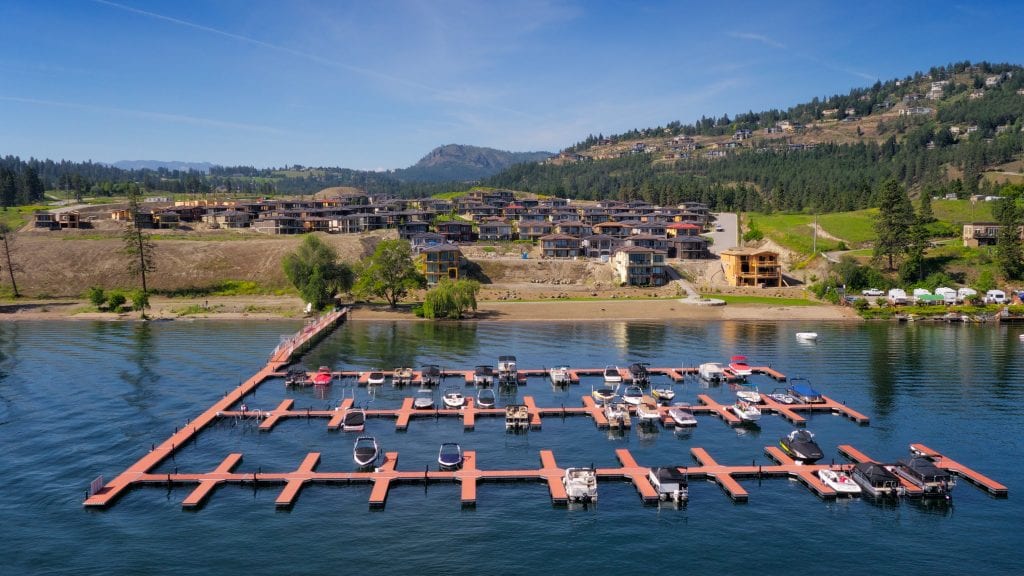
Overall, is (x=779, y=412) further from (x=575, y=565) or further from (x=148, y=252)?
(x=148, y=252)

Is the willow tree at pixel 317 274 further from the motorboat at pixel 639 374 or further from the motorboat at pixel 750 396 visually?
the motorboat at pixel 750 396

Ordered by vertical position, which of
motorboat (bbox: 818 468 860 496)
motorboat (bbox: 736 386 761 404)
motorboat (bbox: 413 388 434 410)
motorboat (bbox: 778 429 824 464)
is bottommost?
motorboat (bbox: 818 468 860 496)

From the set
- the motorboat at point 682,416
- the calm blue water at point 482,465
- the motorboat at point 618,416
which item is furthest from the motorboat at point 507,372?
the motorboat at point 682,416

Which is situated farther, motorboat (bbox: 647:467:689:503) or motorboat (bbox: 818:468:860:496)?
motorboat (bbox: 818:468:860:496)

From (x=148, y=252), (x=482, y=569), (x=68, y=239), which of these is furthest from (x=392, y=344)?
(x=68, y=239)

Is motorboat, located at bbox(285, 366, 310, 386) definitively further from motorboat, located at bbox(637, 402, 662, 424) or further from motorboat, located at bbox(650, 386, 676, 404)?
motorboat, located at bbox(650, 386, 676, 404)

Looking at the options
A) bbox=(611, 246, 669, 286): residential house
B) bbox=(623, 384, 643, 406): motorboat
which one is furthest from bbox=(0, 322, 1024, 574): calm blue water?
bbox=(611, 246, 669, 286): residential house

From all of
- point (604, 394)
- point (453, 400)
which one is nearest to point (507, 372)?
point (453, 400)

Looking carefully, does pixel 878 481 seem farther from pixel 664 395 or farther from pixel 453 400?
pixel 453 400
